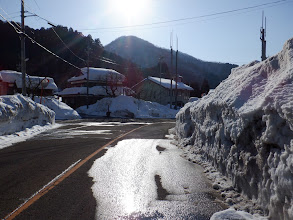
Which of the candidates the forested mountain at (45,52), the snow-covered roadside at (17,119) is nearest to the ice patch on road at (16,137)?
the snow-covered roadside at (17,119)

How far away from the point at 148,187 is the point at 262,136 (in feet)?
7.44

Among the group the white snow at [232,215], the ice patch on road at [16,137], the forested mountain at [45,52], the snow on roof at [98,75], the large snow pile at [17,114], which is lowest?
the ice patch on road at [16,137]

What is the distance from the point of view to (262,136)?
368 centimetres

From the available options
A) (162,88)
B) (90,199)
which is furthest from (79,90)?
(90,199)

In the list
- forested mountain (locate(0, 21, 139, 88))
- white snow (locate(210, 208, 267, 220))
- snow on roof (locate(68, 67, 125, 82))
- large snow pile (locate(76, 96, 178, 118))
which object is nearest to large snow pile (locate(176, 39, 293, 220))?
white snow (locate(210, 208, 267, 220))

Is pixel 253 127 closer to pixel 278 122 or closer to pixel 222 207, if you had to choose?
pixel 278 122

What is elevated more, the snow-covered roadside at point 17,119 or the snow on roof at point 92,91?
the snow on roof at point 92,91

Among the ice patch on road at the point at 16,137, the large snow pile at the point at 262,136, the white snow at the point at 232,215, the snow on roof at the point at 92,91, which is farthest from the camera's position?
the snow on roof at the point at 92,91

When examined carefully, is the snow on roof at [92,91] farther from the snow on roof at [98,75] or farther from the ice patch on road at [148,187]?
the ice patch on road at [148,187]

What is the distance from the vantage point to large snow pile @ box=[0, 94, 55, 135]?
11386 mm

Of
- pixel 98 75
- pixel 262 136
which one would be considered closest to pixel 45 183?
pixel 262 136

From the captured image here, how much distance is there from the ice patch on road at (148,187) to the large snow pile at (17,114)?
20.2 feet

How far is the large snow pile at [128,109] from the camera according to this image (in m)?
41.2

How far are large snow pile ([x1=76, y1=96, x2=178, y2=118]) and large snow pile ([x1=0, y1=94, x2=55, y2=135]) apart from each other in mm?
23574
